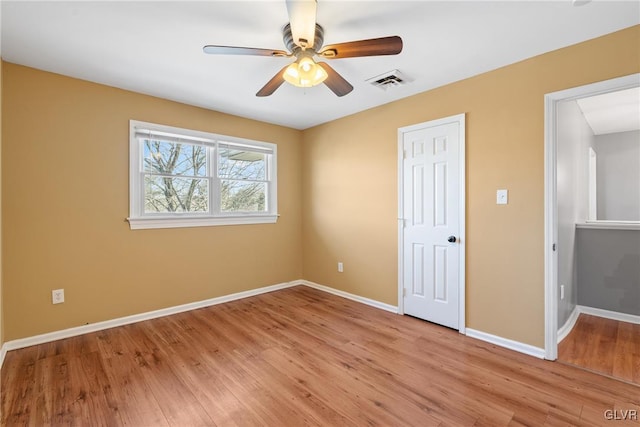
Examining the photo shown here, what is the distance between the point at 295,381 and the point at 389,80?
2.76 m

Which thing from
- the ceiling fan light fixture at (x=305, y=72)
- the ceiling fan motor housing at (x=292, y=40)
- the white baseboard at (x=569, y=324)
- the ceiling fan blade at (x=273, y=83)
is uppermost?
the ceiling fan motor housing at (x=292, y=40)

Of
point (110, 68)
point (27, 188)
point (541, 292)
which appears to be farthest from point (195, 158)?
point (541, 292)

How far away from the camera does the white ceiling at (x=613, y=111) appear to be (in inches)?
122

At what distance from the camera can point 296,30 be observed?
1.66m

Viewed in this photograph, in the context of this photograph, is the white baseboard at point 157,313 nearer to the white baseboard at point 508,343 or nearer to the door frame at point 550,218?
the white baseboard at point 508,343

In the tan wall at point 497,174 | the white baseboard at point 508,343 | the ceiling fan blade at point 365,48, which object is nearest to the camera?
the ceiling fan blade at point 365,48

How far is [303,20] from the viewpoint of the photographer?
5.22 feet

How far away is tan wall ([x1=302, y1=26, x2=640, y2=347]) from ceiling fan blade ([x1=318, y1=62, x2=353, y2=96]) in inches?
50.6

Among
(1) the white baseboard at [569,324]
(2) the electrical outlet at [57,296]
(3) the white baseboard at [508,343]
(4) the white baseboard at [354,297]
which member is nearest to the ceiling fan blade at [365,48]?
(3) the white baseboard at [508,343]

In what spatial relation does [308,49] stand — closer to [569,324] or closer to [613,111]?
[569,324]

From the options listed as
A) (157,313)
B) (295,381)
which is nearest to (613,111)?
(295,381)

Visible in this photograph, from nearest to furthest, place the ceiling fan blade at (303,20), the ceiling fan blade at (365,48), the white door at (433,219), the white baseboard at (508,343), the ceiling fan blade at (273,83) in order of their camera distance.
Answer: the ceiling fan blade at (303,20) < the ceiling fan blade at (365,48) < the ceiling fan blade at (273,83) < the white baseboard at (508,343) < the white door at (433,219)

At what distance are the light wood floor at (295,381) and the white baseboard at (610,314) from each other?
153 centimetres

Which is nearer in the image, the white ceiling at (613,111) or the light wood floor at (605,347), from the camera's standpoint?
the light wood floor at (605,347)
